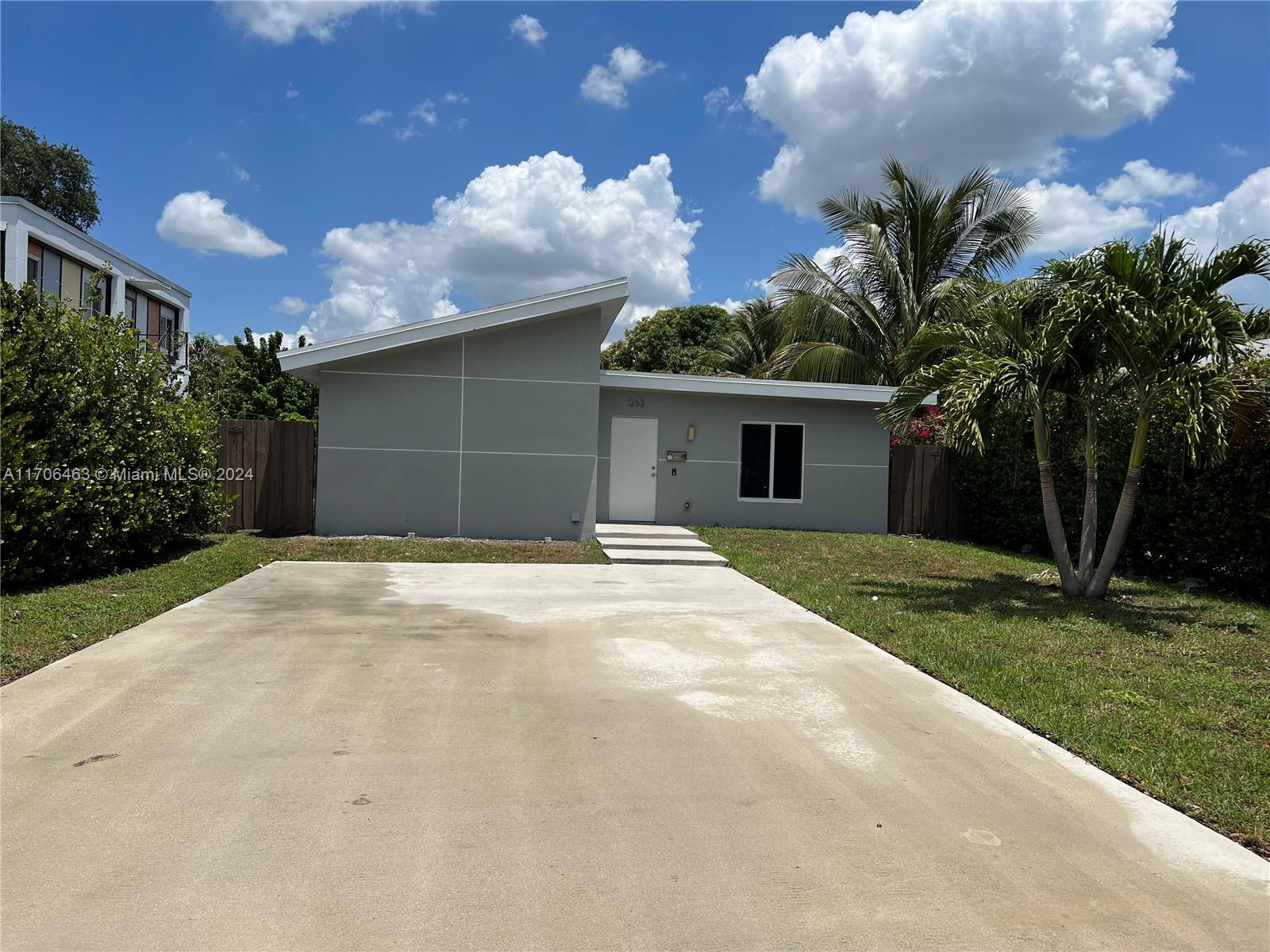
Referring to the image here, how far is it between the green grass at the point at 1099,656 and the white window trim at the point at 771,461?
11.6ft

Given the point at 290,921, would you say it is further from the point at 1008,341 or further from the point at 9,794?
the point at 1008,341

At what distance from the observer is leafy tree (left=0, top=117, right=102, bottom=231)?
33594 mm

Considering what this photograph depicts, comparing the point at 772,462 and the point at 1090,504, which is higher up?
the point at 772,462

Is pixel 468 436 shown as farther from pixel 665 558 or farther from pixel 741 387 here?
pixel 741 387

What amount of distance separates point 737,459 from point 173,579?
9581mm

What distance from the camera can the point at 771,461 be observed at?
616 inches

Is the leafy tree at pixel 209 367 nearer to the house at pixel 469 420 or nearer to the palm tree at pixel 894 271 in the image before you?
the house at pixel 469 420

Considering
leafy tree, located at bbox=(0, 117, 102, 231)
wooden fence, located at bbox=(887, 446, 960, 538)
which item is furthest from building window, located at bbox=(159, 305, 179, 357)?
wooden fence, located at bbox=(887, 446, 960, 538)

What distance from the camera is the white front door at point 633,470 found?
49.4 ft

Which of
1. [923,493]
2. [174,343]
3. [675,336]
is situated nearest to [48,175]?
[174,343]

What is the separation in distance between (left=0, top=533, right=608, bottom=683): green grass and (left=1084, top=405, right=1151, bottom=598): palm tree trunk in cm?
599

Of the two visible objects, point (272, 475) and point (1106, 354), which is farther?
point (272, 475)

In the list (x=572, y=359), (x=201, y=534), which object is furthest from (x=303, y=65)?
(x=201, y=534)

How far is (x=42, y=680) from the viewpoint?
5.13m
